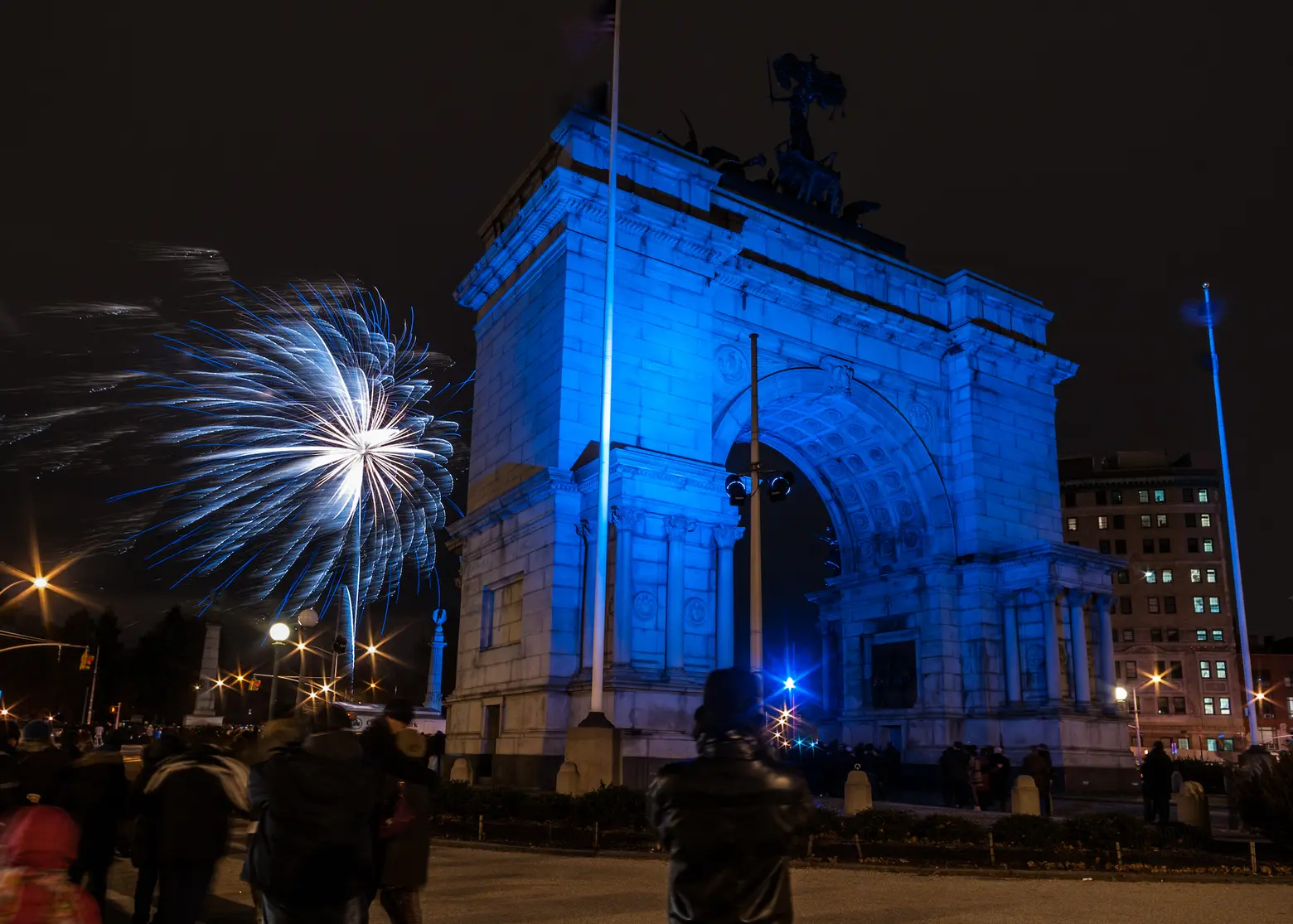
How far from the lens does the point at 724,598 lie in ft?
90.6

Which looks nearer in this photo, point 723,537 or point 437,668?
point 723,537

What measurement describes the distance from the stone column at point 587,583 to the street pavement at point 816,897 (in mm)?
10339

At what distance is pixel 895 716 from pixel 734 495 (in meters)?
16.7

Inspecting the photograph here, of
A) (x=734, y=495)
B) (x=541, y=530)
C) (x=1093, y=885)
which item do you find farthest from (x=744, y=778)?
(x=541, y=530)

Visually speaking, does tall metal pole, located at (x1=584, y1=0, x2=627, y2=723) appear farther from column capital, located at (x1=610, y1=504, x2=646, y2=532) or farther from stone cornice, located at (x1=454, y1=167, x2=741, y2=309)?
stone cornice, located at (x1=454, y1=167, x2=741, y2=309)

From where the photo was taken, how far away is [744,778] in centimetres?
450

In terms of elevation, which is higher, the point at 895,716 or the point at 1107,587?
the point at 1107,587

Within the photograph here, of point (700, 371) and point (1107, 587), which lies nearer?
point (700, 371)

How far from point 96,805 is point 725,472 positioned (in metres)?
21.6

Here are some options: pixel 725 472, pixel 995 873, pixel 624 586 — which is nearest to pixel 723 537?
pixel 725 472

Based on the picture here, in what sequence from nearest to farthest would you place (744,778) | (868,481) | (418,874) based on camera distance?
(744,778)
(418,874)
(868,481)

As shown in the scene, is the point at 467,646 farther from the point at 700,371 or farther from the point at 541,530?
the point at 700,371

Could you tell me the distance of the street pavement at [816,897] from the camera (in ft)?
34.6

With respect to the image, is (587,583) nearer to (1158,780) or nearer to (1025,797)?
(1025,797)
